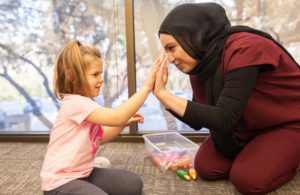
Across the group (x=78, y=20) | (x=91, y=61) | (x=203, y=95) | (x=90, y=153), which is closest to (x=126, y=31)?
(x=78, y=20)

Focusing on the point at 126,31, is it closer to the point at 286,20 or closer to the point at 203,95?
the point at 203,95

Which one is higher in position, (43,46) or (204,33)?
(204,33)

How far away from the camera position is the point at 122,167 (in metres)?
1.51

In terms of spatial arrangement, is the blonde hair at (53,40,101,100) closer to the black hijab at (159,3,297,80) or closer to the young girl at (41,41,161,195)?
the young girl at (41,41,161,195)

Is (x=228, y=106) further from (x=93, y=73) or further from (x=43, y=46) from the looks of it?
(x=43, y=46)

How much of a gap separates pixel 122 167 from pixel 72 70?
2.32 ft

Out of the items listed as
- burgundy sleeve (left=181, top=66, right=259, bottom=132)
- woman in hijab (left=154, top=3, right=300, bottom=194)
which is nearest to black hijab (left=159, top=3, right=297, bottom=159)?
woman in hijab (left=154, top=3, right=300, bottom=194)

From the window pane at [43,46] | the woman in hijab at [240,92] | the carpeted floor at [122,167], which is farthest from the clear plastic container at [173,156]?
the window pane at [43,46]

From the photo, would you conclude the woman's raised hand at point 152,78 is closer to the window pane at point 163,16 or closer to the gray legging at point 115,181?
the gray legging at point 115,181

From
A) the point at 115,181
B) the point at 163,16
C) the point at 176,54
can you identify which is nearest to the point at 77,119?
the point at 115,181

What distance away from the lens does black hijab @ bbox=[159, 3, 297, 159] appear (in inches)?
41.4

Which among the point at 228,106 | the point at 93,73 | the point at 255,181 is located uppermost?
the point at 93,73

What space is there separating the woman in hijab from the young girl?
0.62 ft

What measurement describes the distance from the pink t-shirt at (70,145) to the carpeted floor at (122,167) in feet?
1.08
